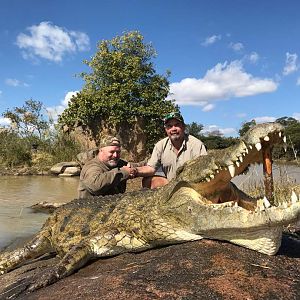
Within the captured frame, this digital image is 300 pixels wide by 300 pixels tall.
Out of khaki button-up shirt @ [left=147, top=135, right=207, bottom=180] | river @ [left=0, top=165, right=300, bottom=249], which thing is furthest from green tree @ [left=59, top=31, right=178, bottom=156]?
khaki button-up shirt @ [left=147, top=135, right=207, bottom=180]

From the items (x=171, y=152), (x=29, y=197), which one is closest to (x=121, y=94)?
(x=29, y=197)

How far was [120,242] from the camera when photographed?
12.9 ft

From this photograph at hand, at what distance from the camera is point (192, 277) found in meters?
2.99

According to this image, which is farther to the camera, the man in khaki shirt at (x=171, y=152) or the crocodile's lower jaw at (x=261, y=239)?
the man in khaki shirt at (x=171, y=152)

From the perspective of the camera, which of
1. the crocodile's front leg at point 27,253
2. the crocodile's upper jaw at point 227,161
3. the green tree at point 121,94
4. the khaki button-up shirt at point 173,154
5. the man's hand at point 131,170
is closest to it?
the crocodile's upper jaw at point 227,161

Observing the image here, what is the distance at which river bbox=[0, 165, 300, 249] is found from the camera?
29.6 ft

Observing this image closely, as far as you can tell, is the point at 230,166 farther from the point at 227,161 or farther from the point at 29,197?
the point at 29,197

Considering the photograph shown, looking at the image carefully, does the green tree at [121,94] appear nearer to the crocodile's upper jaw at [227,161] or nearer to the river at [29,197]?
the river at [29,197]

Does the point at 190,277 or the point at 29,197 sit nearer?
the point at 190,277

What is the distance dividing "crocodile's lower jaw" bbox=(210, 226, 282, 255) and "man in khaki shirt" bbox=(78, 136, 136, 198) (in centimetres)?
266

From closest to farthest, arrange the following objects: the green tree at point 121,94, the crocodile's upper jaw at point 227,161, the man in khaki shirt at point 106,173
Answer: the crocodile's upper jaw at point 227,161, the man in khaki shirt at point 106,173, the green tree at point 121,94

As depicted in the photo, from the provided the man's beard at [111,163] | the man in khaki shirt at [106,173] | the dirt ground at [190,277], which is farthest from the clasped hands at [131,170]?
the dirt ground at [190,277]

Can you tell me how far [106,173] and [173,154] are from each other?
5.05 ft

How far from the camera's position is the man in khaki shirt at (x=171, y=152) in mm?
6449
